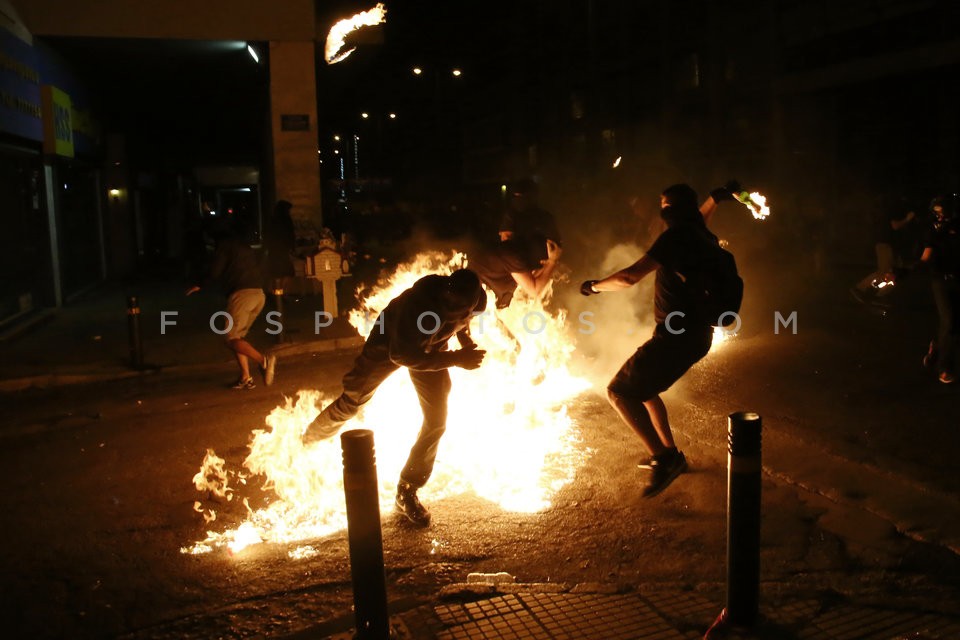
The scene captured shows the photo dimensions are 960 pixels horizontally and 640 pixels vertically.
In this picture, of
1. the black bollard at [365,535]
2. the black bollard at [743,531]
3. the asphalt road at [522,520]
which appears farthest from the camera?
the asphalt road at [522,520]

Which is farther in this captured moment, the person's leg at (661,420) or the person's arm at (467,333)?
the person's leg at (661,420)

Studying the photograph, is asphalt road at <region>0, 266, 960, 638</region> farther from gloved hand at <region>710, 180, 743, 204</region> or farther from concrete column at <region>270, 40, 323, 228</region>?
concrete column at <region>270, 40, 323, 228</region>

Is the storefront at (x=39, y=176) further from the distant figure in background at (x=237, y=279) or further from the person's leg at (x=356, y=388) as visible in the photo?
the person's leg at (x=356, y=388)

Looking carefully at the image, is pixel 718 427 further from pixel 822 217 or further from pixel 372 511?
pixel 822 217

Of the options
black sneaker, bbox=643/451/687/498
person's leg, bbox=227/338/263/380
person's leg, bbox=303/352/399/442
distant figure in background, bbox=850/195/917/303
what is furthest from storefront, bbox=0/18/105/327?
distant figure in background, bbox=850/195/917/303

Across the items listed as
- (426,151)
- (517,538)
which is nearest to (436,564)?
(517,538)

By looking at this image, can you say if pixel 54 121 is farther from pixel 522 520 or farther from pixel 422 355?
pixel 522 520

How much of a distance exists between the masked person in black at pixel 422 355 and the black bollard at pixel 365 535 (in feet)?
4.33

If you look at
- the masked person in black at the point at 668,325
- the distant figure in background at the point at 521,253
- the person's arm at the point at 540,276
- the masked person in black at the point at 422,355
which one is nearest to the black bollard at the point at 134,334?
the distant figure in background at the point at 521,253

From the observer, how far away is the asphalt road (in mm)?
4105

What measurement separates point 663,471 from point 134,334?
21.7 ft

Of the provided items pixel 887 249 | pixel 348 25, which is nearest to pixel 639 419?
pixel 887 249

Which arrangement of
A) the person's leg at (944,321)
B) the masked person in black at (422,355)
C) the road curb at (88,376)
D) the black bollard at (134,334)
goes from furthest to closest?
the black bollard at (134,334) → the road curb at (88,376) → the person's leg at (944,321) → the masked person in black at (422,355)

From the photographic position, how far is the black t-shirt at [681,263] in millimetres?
5156
